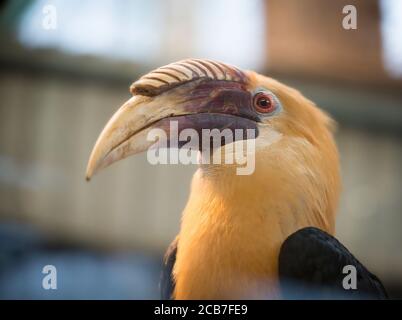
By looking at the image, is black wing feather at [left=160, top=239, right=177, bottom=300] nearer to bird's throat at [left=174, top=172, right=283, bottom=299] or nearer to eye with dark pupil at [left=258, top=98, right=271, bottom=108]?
bird's throat at [left=174, top=172, right=283, bottom=299]

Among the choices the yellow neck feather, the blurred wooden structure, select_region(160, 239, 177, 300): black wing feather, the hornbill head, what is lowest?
select_region(160, 239, 177, 300): black wing feather

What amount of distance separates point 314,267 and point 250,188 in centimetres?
19

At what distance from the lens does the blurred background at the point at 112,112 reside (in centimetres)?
212

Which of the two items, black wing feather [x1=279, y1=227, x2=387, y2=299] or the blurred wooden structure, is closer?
black wing feather [x1=279, y1=227, x2=387, y2=299]

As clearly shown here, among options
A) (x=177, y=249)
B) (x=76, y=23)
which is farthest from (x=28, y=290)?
(x=76, y=23)

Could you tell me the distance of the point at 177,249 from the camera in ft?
4.73

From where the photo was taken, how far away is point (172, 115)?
1.31 metres

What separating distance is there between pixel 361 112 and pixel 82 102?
102 cm

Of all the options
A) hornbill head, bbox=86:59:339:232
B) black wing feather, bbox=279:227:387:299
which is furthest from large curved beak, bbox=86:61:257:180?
black wing feather, bbox=279:227:387:299

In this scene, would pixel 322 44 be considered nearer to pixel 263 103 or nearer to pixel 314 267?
pixel 263 103

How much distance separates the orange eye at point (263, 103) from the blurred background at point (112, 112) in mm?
652

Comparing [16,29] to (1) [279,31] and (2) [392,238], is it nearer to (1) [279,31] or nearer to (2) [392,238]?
(1) [279,31]

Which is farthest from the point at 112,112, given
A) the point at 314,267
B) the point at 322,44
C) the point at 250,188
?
the point at 314,267

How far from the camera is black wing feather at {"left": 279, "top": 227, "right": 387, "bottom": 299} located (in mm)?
1265
